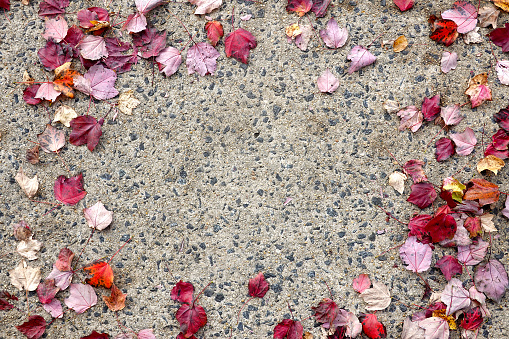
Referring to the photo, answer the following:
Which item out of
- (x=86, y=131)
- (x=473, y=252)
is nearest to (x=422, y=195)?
(x=473, y=252)

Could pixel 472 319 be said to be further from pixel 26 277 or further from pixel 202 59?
pixel 26 277

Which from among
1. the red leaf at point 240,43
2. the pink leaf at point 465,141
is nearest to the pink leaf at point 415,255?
the pink leaf at point 465,141

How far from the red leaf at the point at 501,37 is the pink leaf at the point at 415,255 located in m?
1.18

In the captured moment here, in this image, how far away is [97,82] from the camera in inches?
74.2

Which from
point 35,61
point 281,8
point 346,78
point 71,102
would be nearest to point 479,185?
point 346,78

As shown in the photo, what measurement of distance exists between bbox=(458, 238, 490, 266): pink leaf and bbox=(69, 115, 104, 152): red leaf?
2047mm

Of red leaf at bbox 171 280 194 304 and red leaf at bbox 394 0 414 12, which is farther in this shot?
red leaf at bbox 394 0 414 12

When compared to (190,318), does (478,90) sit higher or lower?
higher

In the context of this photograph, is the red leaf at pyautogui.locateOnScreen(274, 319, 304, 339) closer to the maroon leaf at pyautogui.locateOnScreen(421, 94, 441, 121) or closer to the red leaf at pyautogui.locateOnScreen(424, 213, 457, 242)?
the red leaf at pyautogui.locateOnScreen(424, 213, 457, 242)

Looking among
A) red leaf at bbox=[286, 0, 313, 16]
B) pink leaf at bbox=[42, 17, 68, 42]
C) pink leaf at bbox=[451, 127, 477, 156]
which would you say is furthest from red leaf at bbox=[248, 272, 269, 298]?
pink leaf at bbox=[42, 17, 68, 42]

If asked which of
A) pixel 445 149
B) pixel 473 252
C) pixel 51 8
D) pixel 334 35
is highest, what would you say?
pixel 51 8

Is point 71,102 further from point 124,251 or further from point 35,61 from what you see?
point 124,251

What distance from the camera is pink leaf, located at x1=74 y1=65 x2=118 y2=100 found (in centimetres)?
188

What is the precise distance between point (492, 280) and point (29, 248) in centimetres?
246
